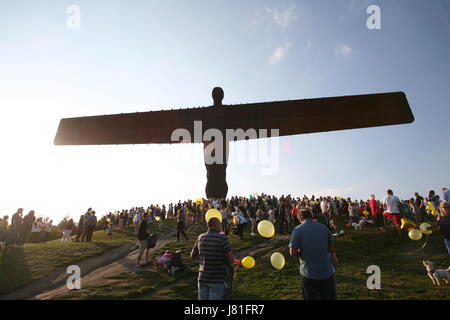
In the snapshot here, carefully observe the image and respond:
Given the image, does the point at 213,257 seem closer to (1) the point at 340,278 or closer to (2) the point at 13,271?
(1) the point at 340,278

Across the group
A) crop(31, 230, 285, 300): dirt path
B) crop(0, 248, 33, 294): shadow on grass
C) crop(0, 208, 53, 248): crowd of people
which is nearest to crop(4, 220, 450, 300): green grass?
crop(31, 230, 285, 300): dirt path

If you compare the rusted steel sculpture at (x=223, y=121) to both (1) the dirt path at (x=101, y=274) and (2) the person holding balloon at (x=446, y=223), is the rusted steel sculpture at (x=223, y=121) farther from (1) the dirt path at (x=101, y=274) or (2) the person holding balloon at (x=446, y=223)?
(1) the dirt path at (x=101, y=274)

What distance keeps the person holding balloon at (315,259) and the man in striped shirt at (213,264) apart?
39.4 inches

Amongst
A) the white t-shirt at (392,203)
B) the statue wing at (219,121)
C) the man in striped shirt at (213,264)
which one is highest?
the statue wing at (219,121)

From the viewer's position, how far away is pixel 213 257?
3.30 metres

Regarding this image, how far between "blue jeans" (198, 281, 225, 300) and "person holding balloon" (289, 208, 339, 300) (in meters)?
1.12

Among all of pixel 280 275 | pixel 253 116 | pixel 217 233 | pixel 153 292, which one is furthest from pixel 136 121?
pixel 280 275

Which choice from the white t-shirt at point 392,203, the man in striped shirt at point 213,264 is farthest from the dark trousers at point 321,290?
the white t-shirt at point 392,203

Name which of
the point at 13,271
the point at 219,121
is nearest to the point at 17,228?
the point at 13,271

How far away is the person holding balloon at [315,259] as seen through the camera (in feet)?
10.8

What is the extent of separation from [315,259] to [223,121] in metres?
2.21

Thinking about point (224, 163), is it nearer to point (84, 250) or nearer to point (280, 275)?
point (280, 275)
